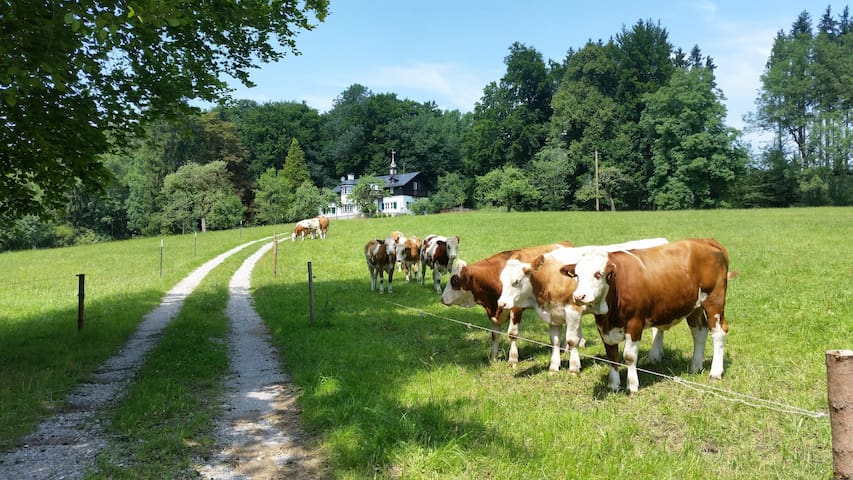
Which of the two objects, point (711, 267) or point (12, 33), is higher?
point (12, 33)

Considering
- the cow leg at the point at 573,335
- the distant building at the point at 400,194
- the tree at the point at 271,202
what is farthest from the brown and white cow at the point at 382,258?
the distant building at the point at 400,194

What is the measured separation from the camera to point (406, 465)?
4.92 m

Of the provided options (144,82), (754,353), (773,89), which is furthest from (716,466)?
(773,89)

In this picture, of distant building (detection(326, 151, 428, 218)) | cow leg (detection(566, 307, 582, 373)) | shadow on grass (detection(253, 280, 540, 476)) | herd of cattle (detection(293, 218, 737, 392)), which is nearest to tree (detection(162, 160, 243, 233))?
distant building (detection(326, 151, 428, 218))

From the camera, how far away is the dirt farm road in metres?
5.19

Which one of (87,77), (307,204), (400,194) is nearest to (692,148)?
(307,204)

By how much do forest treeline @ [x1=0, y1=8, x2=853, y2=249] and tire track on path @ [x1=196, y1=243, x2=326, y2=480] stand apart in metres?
42.7

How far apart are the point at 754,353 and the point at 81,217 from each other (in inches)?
3254

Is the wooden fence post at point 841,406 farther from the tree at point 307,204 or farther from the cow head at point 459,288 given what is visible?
the tree at point 307,204

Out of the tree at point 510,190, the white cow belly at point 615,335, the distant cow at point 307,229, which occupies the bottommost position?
the white cow belly at point 615,335

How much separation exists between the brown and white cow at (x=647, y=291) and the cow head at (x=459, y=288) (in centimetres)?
283

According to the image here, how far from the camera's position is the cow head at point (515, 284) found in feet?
27.8

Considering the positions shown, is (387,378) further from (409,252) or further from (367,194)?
(367,194)

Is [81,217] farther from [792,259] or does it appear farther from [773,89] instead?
[773,89]
